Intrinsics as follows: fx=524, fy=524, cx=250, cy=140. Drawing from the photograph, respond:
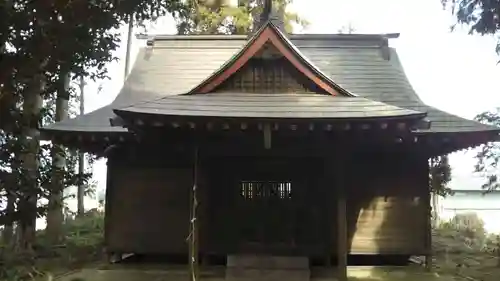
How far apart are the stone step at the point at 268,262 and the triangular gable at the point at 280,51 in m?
3.01

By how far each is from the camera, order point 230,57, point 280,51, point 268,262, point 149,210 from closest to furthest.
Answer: point 280,51
point 268,262
point 149,210
point 230,57

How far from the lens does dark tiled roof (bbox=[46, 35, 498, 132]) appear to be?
33.2ft

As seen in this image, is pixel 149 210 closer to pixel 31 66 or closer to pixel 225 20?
pixel 31 66

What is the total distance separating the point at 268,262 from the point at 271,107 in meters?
2.85

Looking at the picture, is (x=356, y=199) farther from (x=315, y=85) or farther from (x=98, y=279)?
(x=98, y=279)

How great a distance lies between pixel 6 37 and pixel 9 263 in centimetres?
391

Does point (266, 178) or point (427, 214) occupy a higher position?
point (266, 178)

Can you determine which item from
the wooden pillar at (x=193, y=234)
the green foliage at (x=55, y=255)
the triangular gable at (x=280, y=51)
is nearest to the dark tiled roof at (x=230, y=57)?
the triangular gable at (x=280, y=51)

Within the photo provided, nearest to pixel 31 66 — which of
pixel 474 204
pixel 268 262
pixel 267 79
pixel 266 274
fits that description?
pixel 267 79

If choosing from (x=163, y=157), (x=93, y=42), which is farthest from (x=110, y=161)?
(x=93, y=42)

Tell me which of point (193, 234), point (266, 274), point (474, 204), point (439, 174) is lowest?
point (474, 204)

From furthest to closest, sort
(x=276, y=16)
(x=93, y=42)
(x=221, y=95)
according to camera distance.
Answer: (x=276, y=16), (x=221, y=95), (x=93, y=42)

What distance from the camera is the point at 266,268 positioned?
358 inches

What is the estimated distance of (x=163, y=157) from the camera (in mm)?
9852
